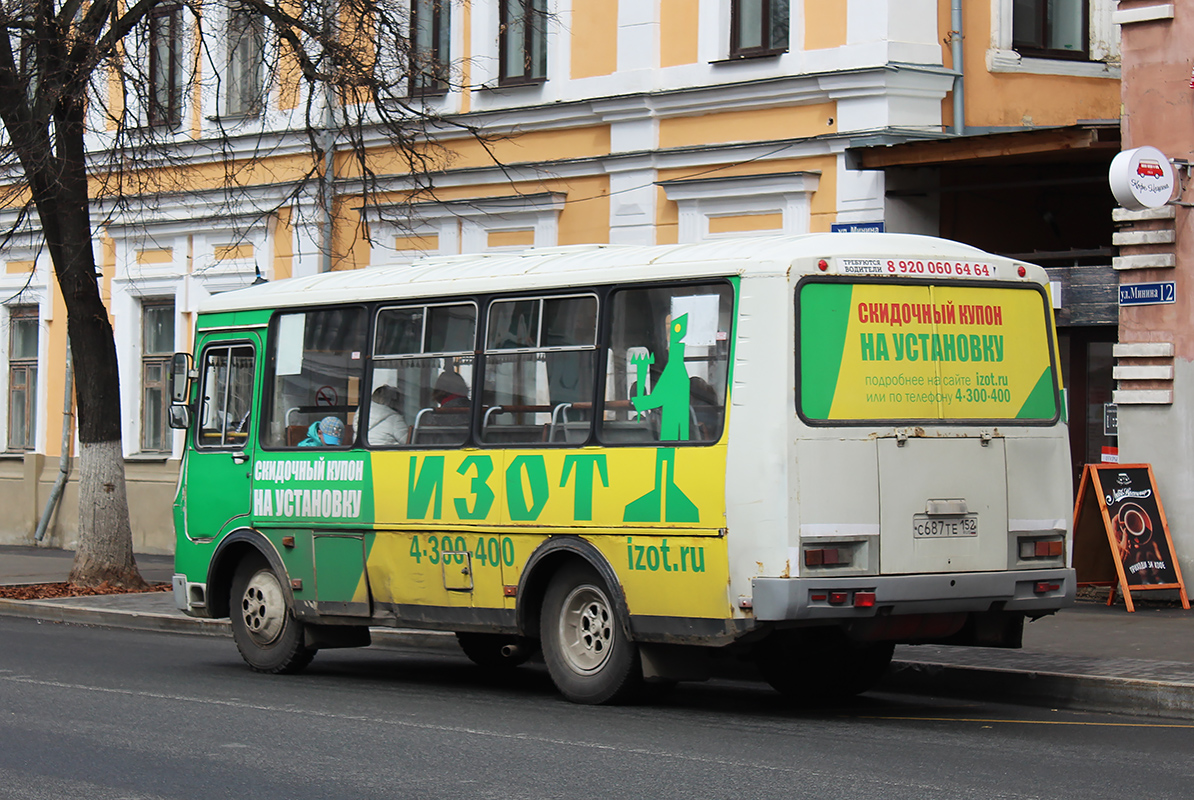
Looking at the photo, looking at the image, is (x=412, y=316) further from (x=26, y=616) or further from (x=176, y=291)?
(x=176, y=291)

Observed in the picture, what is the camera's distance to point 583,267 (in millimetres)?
11219

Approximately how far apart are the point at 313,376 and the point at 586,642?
3.22 m

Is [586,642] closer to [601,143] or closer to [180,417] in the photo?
[180,417]

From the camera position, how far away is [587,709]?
10727 millimetres

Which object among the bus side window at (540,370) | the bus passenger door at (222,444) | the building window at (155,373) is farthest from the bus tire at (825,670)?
the building window at (155,373)

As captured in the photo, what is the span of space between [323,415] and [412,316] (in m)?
1.12

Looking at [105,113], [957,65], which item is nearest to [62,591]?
[105,113]

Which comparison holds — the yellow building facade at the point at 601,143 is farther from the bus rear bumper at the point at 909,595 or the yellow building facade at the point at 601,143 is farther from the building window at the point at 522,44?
the bus rear bumper at the point at 909,595

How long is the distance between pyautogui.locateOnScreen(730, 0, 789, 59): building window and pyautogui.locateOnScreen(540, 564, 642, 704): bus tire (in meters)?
9.85

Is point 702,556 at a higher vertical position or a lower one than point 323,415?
lower

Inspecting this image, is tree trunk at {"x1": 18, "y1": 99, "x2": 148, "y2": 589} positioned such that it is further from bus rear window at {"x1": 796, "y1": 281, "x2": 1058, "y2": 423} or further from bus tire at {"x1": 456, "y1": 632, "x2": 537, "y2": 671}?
bus rear window at {"x1": 796, "y1": 281, "x2": 1058, "y2": 423}

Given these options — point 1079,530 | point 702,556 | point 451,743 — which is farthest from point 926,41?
point 451,743

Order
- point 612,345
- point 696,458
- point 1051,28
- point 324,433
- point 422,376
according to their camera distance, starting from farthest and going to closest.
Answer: point 1051,28 < point 324,433 < point 422,376 < point 612,345 < point 696,458

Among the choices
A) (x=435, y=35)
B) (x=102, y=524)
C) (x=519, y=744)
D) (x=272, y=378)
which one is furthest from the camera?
(x=435, y=35)
